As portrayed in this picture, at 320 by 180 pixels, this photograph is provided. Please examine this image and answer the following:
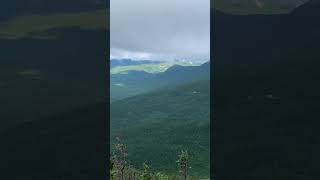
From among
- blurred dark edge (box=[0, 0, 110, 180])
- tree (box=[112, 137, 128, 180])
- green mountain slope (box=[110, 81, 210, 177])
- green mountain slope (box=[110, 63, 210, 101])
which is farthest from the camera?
green mountain slope (box=[110, 63, 210, 101])

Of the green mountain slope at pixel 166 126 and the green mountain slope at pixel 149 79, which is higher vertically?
the green mountain slope at pixel 166 126

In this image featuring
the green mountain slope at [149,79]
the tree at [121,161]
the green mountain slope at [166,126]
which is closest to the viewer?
the tree at [121,161]

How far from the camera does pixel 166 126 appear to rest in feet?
255

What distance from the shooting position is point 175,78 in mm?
148625

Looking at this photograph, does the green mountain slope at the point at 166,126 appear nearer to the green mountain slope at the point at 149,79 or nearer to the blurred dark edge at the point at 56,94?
the green mountain slope at the point at 149,79

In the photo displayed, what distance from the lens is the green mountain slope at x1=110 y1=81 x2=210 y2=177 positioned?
57719 millimetres

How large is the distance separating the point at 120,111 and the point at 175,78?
5989cm

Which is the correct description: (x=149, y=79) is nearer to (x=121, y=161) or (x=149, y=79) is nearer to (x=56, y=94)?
(x=121, y=161)

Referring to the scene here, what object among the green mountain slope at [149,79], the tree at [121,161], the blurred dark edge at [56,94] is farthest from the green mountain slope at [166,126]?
the blurred dark edge at [56,94]

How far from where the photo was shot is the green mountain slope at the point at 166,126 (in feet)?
189

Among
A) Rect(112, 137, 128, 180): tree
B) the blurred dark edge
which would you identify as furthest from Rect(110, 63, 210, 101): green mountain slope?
the blurred dark edge

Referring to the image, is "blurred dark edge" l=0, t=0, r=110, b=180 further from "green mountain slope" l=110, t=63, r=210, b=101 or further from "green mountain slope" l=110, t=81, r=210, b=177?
"green mountain slope" l=110, t=63, r=210, b=101

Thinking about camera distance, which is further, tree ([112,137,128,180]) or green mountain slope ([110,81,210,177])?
green mountain slope ([110,81,210,177])
